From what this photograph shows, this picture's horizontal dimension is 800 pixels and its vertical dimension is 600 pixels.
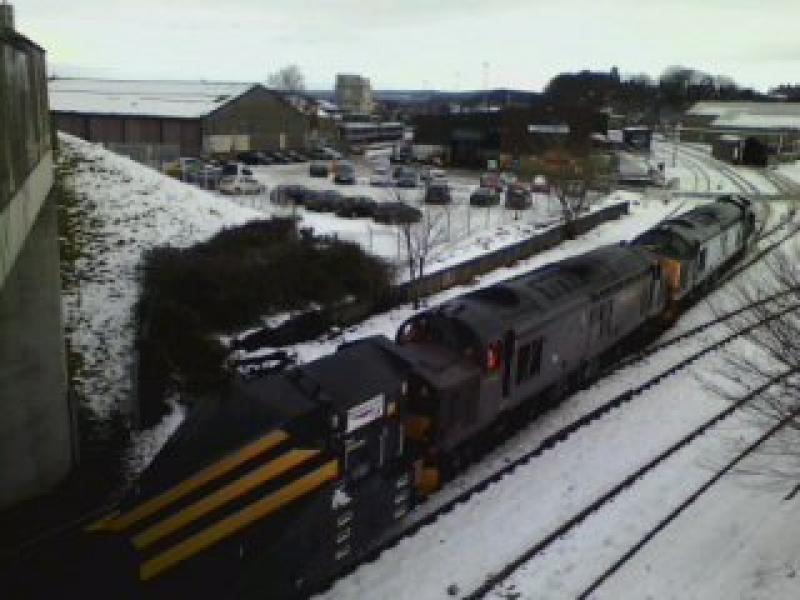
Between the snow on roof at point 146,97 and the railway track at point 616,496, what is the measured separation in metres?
67.9

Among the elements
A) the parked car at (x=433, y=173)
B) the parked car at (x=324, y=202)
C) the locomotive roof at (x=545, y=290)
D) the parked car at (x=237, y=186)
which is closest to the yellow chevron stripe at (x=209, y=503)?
the locomotive roof at (x=545, y=290)

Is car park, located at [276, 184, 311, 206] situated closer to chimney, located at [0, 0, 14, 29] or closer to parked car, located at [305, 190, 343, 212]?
parked car, located at [305, 190, 343, 212]

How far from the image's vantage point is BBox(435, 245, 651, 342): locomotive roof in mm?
16641

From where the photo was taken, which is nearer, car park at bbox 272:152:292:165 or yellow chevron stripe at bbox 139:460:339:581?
yellow chevron stripe at bbox 139:460:339:581

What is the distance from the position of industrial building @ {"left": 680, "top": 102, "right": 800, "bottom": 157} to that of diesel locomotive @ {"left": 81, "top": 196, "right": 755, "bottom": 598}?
282 ft

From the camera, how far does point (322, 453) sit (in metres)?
11.7

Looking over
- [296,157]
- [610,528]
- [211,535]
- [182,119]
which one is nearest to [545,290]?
[610,528]

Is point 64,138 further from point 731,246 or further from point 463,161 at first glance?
point 463,161

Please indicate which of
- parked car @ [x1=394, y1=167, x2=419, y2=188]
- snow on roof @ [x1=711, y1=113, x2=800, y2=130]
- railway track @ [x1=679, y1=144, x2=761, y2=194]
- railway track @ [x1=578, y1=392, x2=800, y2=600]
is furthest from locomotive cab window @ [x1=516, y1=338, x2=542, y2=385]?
snow on roof @ [x1=711, y1=113, x2=800, y2=130]

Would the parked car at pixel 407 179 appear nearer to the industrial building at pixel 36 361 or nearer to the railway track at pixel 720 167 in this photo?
the railway track at pixel 720 167

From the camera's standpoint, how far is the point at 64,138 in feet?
139

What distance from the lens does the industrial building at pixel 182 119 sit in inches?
3110

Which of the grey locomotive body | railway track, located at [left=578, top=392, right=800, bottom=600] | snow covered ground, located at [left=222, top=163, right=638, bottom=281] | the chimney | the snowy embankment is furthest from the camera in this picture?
snow covered ground, located at [left=222, top=163, right=638, bottom=281]

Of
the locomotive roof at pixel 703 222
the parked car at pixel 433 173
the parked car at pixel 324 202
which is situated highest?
the locomotive roof at pixel 703 222
